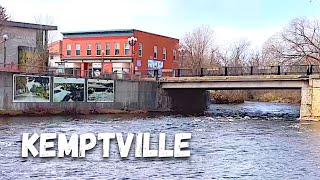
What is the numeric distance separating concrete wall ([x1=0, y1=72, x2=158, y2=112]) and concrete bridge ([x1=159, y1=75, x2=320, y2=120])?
2.59 meters

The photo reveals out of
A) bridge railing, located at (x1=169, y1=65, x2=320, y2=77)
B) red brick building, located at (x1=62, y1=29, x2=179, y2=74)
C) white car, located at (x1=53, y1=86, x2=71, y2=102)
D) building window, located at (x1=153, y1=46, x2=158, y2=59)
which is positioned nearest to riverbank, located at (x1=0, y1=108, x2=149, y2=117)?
white car, located at (x1=53, y1=86, x2=71, y2=102)

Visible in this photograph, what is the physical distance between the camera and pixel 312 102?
4428cm

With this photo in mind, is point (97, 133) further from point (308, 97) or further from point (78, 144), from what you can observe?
point (308, 97)

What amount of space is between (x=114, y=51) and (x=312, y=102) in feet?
112

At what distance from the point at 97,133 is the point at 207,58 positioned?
67608 mm

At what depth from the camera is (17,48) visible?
55938mm

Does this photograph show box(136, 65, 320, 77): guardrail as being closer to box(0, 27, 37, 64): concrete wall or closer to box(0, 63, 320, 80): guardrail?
box(0, 63, 320, 80): guardrail

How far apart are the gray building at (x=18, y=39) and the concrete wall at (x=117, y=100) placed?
10.1 meters

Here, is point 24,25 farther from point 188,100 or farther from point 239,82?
point 239,82

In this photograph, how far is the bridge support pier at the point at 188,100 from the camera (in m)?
58.0

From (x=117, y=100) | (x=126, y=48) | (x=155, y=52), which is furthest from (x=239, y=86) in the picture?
(x=155, y=52)

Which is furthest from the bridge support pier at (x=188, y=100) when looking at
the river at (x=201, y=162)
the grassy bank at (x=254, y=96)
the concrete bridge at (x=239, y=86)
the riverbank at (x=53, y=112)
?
the river at (x=201, y=162)

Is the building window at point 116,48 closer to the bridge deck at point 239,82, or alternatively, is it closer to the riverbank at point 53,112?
the bridge deck at point 239,82

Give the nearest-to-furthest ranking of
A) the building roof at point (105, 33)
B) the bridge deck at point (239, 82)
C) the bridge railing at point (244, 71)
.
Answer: the bridge deck at point (239, 82) → the bridge railing at point (244, 71) → the building roof at point (105, 33)
